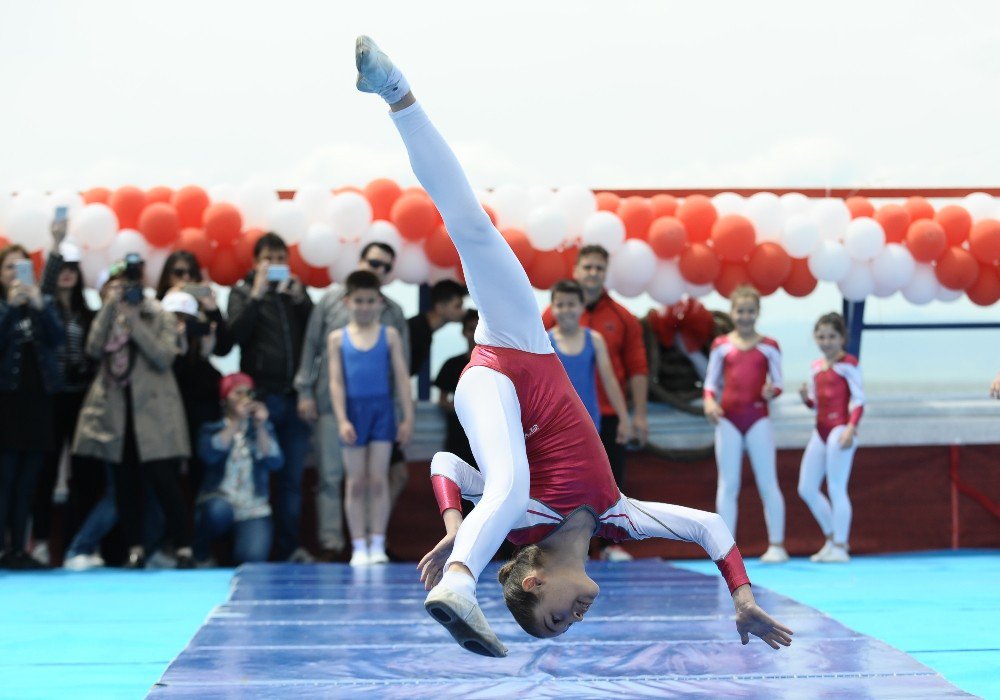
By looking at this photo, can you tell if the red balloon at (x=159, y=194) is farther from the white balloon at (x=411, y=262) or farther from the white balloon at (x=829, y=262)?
the white balloon at (x=829, y=262)

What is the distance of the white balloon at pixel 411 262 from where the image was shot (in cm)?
671

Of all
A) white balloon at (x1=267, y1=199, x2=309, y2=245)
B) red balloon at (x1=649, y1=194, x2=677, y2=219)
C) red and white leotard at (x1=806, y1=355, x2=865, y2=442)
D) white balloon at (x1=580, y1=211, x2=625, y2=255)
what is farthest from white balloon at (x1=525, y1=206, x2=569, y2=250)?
red and white leotard at (x1=806, y1=355, x2=865, y2=442)

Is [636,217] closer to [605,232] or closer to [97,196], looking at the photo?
[605,232]

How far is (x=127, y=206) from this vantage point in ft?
21.7

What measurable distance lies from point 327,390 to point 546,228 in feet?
4.82

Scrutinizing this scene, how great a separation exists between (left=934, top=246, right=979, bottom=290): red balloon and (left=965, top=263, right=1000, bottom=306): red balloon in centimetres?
5

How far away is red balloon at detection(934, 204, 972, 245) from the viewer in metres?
7.05

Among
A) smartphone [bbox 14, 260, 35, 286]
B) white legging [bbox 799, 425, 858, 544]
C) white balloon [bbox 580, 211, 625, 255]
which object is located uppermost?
white balloon [bbox 580, 211, 625, 255]

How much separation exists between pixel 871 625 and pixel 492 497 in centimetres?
251

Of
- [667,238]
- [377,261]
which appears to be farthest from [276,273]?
[667,238]

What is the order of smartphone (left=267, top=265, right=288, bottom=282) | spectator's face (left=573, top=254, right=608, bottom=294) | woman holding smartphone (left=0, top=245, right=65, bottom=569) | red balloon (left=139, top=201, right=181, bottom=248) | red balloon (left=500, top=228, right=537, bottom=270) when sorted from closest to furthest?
woman holding smartphone (left=0, top=245, right=65, bottom=569) < smartphone (left=267, top=265, right=288, bottom=282) < spectator's face (left=573, top=254, right=608, bottom=294) < red balloon (left=139, top=201, right=181, bottom=248) < red balloon (left=500, top=228, right=537, bottom=270)

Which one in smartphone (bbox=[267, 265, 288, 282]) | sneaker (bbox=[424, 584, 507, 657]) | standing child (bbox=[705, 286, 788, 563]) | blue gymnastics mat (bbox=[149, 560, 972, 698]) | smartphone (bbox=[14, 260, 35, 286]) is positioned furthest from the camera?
standing child (bbox=[705, 286, 788, 563])

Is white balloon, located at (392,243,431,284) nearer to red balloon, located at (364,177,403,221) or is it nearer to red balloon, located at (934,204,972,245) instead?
red balloon, located at (364,177,403,221)

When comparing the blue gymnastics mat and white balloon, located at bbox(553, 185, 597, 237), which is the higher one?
white balloon, located at bbox(553, 185, 597, 237)
